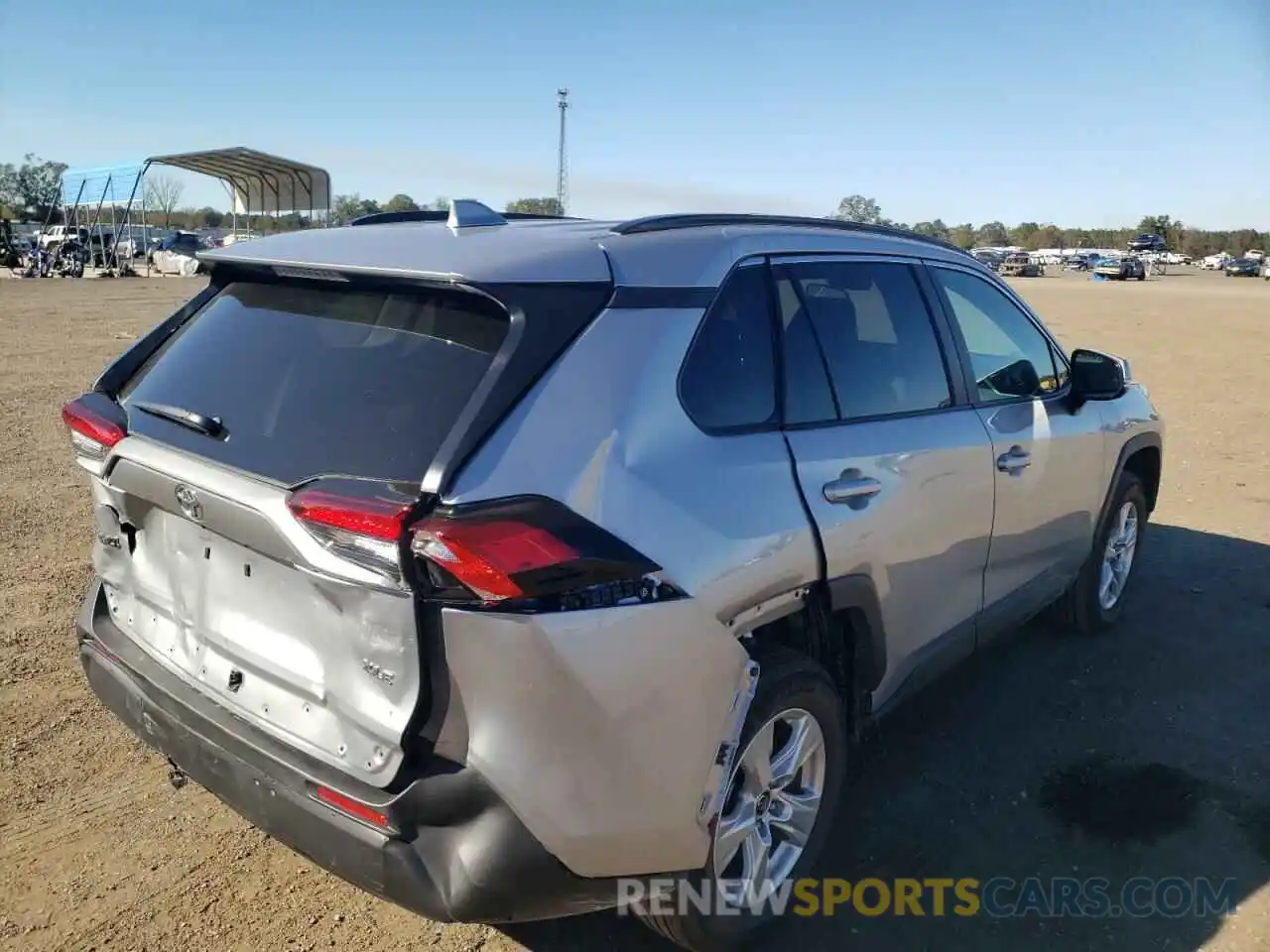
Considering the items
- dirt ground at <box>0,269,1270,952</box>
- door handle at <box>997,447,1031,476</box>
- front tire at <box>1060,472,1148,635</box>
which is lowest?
dirt ground at <box>0,269,1270,952</box>

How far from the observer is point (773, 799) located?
2.72 metres

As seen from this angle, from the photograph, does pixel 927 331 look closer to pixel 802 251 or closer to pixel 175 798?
pixel 802 251

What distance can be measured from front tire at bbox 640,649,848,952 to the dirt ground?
9.1 inches

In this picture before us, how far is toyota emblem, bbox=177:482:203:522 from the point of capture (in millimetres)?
2311

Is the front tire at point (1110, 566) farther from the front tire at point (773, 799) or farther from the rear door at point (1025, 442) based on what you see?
the front tire at point (773, 799)

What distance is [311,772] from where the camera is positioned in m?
2.17

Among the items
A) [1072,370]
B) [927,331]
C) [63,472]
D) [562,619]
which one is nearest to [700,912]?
[562,619]

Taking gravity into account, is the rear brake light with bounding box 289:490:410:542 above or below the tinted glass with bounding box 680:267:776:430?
below

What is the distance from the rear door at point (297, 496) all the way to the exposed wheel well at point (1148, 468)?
3964mm

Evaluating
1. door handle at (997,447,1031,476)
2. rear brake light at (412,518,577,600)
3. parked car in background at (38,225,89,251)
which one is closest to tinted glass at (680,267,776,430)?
rear brake light at (412,518,577,600)

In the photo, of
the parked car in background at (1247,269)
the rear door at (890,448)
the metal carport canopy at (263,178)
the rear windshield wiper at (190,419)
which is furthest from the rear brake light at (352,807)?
the parked car in background at (1247,269)

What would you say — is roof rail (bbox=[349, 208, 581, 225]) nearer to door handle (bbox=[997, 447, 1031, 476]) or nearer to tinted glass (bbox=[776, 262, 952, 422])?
tinted glass (bbox=[776, 262, 952, 422])

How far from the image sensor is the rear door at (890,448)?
2773 mm

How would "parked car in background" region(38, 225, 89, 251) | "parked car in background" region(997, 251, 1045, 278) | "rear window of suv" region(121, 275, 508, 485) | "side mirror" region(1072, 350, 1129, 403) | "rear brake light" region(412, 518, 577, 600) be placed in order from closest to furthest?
"rear brake light" region(412, 518, 577, 600) < "rear window of suv" region(121, 275, 508, 485) < "side mirror" region(1072, 350, 1129, 403) < "parked car in background" region(38, 225, 89, 251) < "parked car in background" region(997, 251, 1045, 278)
